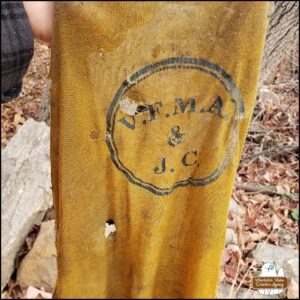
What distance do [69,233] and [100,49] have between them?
68 centimetres

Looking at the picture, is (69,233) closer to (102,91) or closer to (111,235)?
(111,235)

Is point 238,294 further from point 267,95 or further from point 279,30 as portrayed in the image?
point 267,95

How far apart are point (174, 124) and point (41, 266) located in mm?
1816

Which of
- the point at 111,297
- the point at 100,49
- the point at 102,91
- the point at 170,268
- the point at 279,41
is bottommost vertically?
the point at 111,297

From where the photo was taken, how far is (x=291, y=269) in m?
2.61

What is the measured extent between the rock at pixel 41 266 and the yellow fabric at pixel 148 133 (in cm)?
105

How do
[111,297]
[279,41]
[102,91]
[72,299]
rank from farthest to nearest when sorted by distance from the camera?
[279,41]
[111,297]
[72,299]
[102,91]

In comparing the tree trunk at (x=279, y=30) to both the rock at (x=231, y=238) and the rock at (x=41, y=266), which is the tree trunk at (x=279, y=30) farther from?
the rock at (x=41, y=266)

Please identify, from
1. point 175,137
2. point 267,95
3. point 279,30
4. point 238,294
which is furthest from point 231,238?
point 267,95

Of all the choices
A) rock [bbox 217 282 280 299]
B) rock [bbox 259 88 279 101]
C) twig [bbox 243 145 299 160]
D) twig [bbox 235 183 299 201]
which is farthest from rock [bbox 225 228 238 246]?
rock [bbox 259 88 279 101]

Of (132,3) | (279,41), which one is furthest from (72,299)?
(279,41)

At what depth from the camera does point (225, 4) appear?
966 mm

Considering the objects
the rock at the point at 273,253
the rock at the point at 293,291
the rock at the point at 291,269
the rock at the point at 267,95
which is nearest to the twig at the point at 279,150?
the rock at the point at 267,95

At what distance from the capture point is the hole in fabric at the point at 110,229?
1.41 meters
